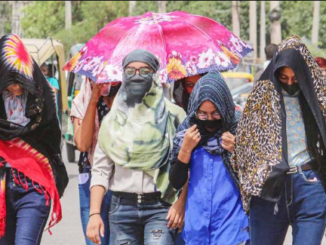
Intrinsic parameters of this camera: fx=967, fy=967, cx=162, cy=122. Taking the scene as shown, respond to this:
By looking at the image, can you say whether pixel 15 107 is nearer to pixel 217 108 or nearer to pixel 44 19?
pixel 217 108

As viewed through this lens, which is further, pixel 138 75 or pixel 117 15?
pixel 117 15

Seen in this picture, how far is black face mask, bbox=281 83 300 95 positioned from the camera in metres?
5.39

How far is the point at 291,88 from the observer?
17.7 feet

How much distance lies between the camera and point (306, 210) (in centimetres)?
534

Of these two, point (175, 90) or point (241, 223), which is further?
point (175, 90)

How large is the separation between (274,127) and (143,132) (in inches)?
29.1

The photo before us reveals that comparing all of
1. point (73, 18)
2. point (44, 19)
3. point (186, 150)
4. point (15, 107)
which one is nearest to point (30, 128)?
point (15, 107)

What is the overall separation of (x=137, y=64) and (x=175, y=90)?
0.88 meters

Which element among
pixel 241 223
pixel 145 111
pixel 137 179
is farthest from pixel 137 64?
pixel 241 223

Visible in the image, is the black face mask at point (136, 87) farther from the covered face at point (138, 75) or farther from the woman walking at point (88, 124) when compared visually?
the woman walking at point (88, 124)

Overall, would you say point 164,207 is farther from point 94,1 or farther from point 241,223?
point 94,1

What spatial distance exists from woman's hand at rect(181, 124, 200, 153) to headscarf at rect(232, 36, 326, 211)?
225 mm

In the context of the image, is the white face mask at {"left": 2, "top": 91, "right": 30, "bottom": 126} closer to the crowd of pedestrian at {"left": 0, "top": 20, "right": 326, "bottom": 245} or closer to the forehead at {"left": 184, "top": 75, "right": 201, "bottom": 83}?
the crowd of pedestrian at {"left": 0, "top": 20, "right": 326, "bottom": 245}

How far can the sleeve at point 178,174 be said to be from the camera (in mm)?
5270
